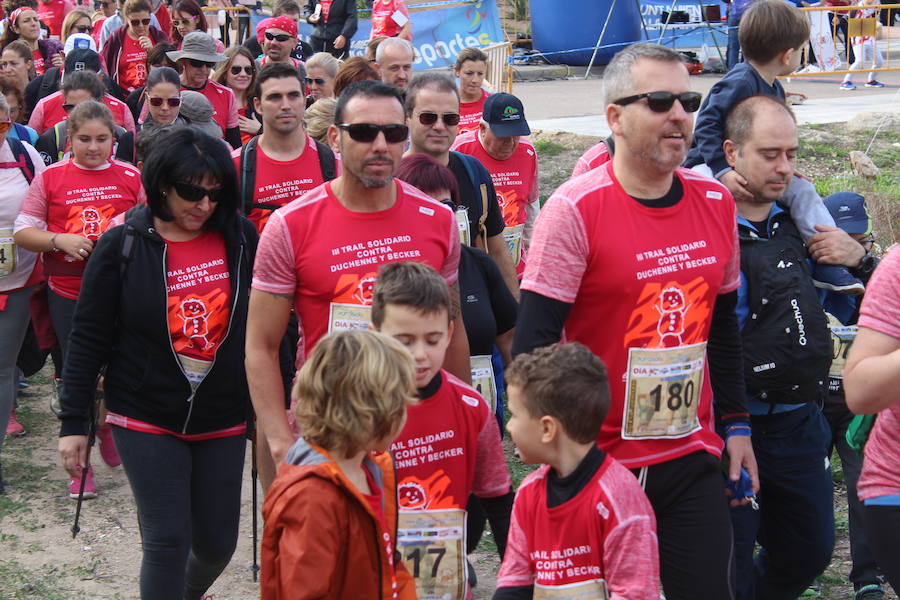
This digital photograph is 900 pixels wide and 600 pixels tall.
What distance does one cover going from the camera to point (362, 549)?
3.05 m

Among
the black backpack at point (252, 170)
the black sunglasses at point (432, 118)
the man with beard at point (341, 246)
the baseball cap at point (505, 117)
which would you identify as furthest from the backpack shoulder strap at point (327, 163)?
the man with beard at point (341, 246)

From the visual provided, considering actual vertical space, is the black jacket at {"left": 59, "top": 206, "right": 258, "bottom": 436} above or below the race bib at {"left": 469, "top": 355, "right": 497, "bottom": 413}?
above

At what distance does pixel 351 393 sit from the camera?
2.99 metres

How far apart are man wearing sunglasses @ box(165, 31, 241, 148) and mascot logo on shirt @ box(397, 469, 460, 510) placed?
6.02 meters

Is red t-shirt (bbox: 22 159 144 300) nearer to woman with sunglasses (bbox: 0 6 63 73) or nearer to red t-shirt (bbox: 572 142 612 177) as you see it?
red t-shirt (bbox: 572 142 612 177)

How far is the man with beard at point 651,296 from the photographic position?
3643 mm

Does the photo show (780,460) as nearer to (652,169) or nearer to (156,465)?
(652,169)

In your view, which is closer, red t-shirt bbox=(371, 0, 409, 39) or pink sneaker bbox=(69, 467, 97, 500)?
pink sneaker bbox=(69, 467, 97, 500)

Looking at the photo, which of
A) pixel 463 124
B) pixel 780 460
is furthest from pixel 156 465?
pixel 463 124

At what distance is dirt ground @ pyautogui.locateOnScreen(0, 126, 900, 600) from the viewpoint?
5695mm

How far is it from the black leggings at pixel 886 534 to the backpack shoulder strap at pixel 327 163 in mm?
3482

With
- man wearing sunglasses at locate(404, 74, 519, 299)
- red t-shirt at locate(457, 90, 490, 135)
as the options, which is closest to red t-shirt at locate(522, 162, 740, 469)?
man wearing sunglasses at locate(404, 74, 519, 299)

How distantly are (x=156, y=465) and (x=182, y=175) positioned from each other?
1.11m

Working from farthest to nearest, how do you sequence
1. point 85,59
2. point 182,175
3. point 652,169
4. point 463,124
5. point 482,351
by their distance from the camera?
point 85,59
point 463,124
point 482,351
point 182,175
point 652,169
